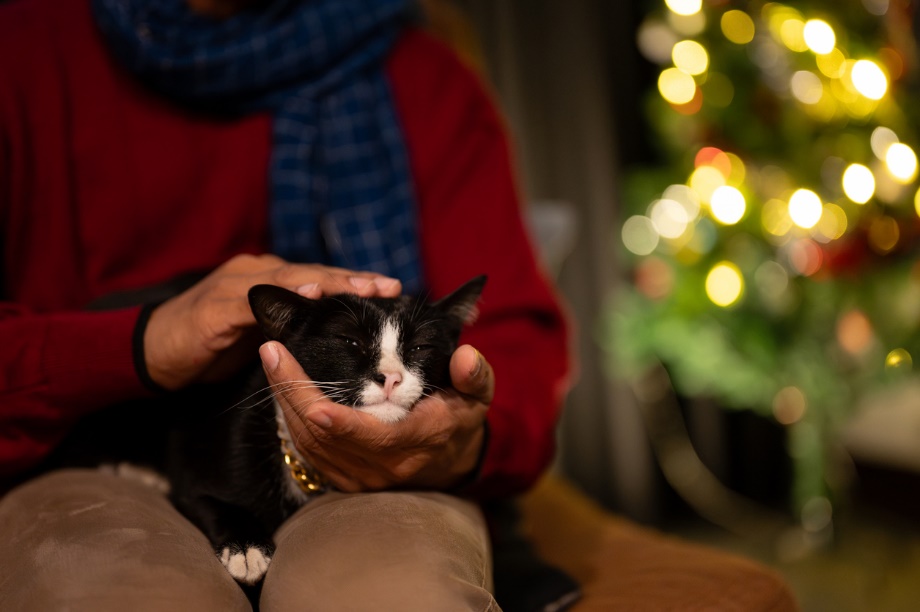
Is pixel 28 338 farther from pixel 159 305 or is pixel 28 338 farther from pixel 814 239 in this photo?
pixel 814 239

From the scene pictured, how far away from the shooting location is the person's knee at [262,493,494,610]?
1.98 feet

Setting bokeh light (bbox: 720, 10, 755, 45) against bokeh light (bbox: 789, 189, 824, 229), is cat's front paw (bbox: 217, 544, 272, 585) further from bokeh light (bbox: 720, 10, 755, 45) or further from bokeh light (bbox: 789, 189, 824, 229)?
bokeh light (bbox: 720, 10, 755, 45)

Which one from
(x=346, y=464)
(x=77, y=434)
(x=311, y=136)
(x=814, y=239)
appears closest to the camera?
(x=346, y=464)

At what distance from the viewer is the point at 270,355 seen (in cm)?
67

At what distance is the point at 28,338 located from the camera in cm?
80

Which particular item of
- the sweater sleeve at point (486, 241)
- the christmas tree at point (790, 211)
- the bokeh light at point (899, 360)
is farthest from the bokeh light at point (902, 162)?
the sweater sleeve at point (486, 241)

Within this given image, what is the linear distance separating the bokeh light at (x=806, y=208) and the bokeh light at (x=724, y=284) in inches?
8.0

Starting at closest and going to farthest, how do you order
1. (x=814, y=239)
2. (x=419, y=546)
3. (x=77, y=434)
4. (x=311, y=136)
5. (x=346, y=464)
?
(x=419, y=546)
(x=346, y=464)
(x=77, y=434)
(x=311, y=136)
(x=814, y=239)

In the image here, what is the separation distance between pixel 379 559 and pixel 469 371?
0.19 metres

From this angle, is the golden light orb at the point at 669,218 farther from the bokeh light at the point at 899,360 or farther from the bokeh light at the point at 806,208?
the bokeh light at the point at 899,360

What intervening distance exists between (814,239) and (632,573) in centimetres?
132

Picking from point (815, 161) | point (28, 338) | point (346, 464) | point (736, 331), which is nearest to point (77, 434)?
point (28, 338)

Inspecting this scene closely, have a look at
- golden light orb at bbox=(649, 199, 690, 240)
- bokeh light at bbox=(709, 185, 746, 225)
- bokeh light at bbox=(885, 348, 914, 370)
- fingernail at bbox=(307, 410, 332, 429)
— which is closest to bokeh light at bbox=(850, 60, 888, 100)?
bokeh light at bbox=(709, 185, 746, 225)

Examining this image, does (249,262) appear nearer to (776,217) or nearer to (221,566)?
(221,566)
